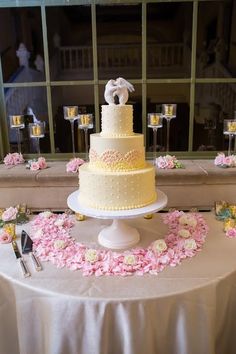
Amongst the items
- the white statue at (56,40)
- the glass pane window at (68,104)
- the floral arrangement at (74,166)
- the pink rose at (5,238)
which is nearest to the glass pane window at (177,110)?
the glass pane window at (68,104)

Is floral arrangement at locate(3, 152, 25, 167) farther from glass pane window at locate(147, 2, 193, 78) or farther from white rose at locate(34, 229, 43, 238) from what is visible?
glass pane window at locate(147, 2, 193, 78)

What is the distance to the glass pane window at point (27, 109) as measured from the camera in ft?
6.25

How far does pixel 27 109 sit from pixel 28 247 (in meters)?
1.00

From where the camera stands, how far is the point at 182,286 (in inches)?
39.2

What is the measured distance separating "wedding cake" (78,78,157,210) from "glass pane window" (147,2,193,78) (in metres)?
0.75

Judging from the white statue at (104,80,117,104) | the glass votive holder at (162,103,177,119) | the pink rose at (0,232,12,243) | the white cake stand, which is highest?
the white statue at (104,80,117,104)

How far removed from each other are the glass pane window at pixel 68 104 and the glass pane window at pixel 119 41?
153 mm

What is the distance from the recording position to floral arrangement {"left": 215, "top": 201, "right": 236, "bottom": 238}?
1.36 meters

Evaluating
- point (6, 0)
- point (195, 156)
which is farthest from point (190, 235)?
point (6, 0)

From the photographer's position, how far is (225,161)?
1.77 meters

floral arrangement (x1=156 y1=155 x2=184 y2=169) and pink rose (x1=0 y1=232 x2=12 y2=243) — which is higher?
floral arrangement (x1=156 y1=155 x2=184 y2=169)

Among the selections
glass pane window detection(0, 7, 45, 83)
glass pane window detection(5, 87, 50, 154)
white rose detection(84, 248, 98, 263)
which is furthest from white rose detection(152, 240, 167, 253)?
glass pane window detection(0, 7, 45, 83)

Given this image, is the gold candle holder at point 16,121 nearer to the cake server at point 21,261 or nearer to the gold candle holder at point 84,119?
the gold candle holder at point 84,119

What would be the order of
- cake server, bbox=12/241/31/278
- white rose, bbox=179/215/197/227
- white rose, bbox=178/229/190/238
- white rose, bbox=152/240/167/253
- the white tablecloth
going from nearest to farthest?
the white tablecloth < cake server, bbox=12/241/31/278 < white rose, bbox=152/240/167/253 < white rose, bbox=178/229/190/238 < white rose, bbox=179/215/197/227
